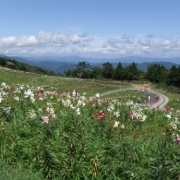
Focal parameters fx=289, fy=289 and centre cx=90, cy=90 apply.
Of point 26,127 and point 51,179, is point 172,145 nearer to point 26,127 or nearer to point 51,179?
point 51,179

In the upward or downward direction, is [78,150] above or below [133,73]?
below

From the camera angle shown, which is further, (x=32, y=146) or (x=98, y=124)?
(x=98, y=124)

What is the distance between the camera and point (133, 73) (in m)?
92.1

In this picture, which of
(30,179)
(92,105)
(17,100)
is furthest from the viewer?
(92,105)

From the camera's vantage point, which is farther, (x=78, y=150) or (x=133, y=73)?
(x=133, y=73)

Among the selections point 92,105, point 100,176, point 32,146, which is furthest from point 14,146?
point 92,105

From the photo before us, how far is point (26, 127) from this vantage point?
6.89 metres

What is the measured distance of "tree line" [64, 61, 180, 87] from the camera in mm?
81625

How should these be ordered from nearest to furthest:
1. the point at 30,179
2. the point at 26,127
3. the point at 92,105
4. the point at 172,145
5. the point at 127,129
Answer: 1. the point at 30,179
2. the point at 172,145
3. the point at 26,127
4. the point at 127,129
5. the point at 92,105

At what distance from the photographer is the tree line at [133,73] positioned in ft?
268

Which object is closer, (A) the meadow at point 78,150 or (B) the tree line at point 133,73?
(A) the meadow at point 78,150

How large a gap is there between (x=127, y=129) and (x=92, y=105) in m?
2.00

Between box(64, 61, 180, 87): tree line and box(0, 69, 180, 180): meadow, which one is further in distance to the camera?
box(64, 61, 180, 87): tree line

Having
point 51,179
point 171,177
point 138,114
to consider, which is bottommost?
point 51,179
